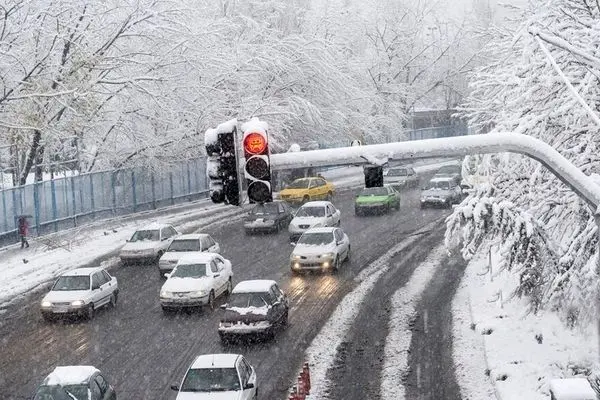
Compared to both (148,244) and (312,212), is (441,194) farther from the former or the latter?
(148,244)

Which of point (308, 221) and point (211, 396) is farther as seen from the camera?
point (308, 221)

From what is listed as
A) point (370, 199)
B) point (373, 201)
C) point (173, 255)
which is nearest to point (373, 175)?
point (173, 255)

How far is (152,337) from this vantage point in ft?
74.7

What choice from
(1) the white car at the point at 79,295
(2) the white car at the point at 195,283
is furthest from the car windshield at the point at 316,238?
(1) the white car at the point at 79,295

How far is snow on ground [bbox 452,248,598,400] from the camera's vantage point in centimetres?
1839

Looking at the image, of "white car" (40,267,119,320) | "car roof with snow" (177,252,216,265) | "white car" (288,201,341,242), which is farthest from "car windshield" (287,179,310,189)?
"white car" (40,267,119,320)

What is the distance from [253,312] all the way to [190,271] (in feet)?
15.1

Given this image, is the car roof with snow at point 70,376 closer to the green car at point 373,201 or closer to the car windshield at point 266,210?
the car windshield at point 266,210

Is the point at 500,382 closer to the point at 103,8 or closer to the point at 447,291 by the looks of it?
the point at 447,291

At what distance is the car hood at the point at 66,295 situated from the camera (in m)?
24.5

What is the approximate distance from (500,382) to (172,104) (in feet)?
94.1

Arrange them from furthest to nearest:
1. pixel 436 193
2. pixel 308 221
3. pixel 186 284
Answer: pixel 436 193 < pixel 308 221 < pixel 186 284

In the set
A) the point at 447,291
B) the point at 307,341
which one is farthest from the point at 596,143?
the point at 447,291

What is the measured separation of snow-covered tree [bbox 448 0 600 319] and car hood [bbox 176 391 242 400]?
276 inches
